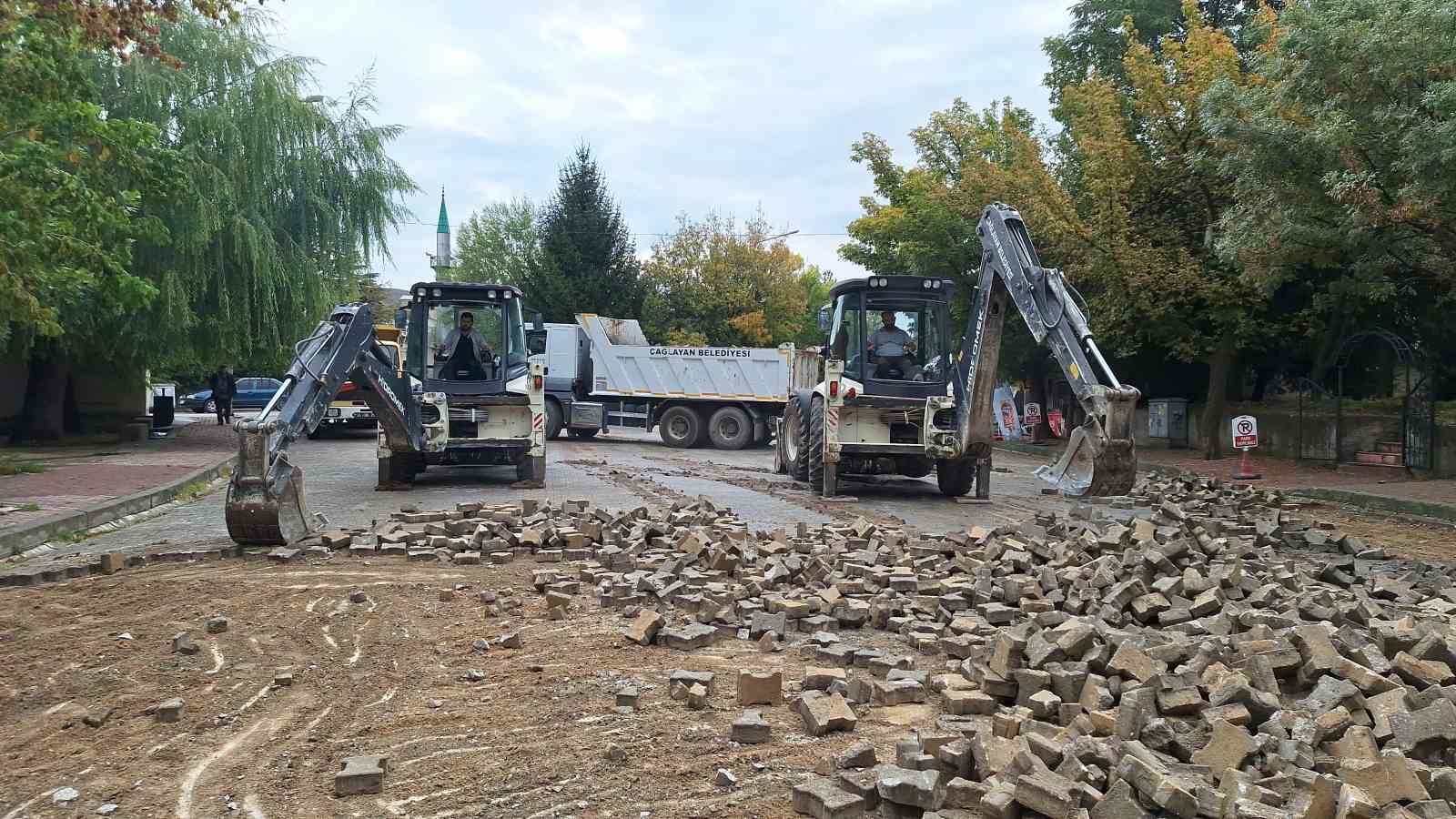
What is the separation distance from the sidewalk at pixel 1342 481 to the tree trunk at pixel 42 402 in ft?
76.5

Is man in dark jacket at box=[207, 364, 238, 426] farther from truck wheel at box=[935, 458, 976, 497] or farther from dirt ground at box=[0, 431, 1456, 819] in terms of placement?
dirt ground at box=[0, 431, 1456, 819]

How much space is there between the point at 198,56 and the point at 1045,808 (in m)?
24.5

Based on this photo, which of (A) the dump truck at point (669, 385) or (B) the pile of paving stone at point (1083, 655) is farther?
(A) the dump truck at point (669, 385)

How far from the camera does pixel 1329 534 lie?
1035cm

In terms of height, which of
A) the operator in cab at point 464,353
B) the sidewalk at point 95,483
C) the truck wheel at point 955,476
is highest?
the operator in cab at point 464,353

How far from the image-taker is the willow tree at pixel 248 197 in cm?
2145

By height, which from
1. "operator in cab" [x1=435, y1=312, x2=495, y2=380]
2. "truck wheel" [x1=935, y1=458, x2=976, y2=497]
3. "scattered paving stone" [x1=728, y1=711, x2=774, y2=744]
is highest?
"operator in cab" [x1=435, y1=312, x2=495, y2=380]

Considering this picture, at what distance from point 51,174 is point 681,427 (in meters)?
17.7

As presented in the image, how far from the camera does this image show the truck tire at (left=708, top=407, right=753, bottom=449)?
2800cm

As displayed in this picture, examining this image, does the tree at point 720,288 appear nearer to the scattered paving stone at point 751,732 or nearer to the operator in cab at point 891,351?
the operator in cab at point 891,351

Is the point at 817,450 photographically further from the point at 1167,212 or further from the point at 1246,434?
the point at 1167,212

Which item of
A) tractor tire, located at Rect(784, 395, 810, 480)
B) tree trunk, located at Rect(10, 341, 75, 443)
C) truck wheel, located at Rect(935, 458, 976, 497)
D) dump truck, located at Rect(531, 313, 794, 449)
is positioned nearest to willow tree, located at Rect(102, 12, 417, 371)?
tree trunk, located at Rect(10, 341, 75, 443)

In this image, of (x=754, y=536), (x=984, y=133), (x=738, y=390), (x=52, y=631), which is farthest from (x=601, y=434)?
(x=52, y=631)

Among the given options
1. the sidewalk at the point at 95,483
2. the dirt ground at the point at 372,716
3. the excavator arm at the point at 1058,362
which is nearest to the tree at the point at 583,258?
the sidewalk at the point at 95,483
